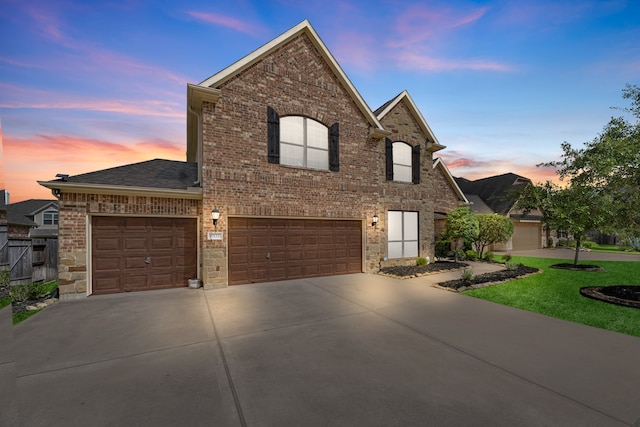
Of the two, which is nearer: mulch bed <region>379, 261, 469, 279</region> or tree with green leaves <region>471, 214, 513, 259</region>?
mulch bed <region>379, 261, 469, 279</region>

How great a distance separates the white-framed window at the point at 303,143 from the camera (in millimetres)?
10180

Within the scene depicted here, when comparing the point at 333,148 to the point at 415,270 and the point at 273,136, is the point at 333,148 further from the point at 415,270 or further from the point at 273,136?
the point at 415,270

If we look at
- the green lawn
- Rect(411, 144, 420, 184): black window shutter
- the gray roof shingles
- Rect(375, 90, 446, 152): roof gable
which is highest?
Rect(375, 90, 446, 152): roof gable

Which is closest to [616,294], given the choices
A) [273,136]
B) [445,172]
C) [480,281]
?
[480,281]

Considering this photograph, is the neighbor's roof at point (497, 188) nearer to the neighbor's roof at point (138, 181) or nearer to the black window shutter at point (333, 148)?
the black window shutter at point (333, 148)

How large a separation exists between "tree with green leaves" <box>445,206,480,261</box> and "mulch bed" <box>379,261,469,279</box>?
63.4 inches

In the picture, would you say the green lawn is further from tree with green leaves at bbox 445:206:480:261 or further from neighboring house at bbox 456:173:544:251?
neighboring house at bbox 456:173:544:251

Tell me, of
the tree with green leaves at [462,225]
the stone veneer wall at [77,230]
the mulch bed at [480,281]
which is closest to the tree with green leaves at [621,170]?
the mulch bed at [480,281]

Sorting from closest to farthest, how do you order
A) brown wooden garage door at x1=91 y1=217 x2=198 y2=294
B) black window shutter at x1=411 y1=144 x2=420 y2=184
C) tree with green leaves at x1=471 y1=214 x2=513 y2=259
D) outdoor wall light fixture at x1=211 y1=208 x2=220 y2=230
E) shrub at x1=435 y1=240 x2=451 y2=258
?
1. brown wooden garage door at x1=91 y1=217 x2=198 y2=294
2. outdoor wall light fixture at x1=211 y1=208 x2=220 y2=230
3. black window shutter at x1=411 y1=144 x2=420 y2=184
4. tree with green leaves at x1=471 y1=214 x2=513 y2=259
5. shrub at x1=435 y1=240 x2=451 y2=258

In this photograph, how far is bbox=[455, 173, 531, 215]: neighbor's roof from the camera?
24.9m

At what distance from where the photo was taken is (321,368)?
392 cm

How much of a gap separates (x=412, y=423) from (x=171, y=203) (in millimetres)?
8574

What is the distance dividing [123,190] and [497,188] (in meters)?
31.4

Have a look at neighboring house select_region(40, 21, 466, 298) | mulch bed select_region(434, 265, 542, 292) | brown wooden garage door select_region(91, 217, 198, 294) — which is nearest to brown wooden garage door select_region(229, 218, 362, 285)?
neighboring house select_region(40, 21, 466, 298)
